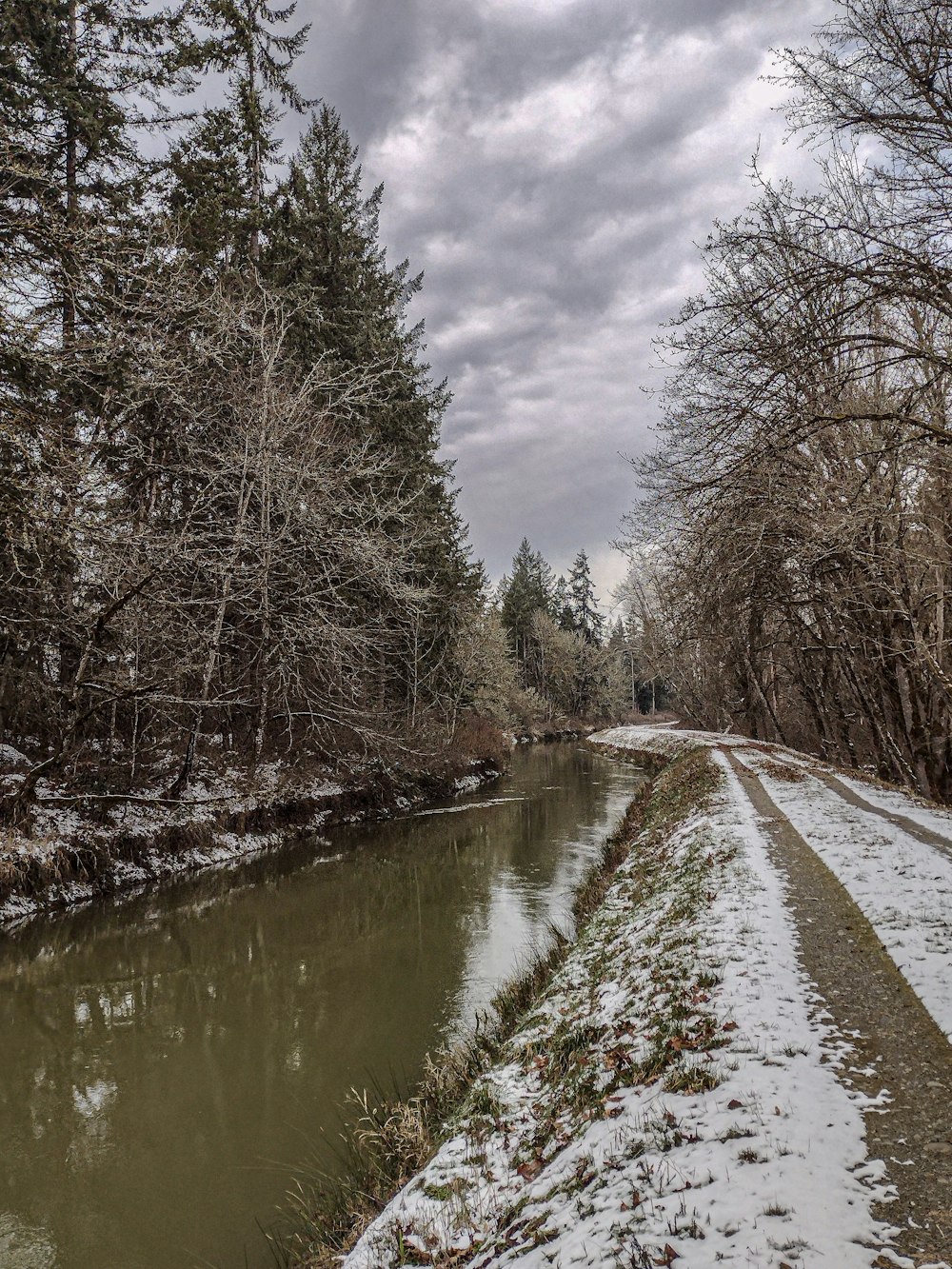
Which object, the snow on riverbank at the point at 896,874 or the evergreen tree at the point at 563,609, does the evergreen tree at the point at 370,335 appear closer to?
the snow on riverbank at the point at 896,874

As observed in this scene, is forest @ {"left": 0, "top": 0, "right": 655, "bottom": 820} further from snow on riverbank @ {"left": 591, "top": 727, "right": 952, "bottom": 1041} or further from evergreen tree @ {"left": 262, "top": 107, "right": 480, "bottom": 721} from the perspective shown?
snow on riverbank @ {"left": 591, "top": 727, "right": 952, "bottom": 1041}

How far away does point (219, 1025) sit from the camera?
23.6 feet

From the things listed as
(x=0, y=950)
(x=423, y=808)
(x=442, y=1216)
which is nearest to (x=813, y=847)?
(x=442, y=1216)

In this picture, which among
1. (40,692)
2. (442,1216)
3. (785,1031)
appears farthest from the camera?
(40,692)

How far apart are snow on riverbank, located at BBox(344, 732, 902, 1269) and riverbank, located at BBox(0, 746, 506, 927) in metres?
6.37

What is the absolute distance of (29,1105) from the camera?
5.67 meters

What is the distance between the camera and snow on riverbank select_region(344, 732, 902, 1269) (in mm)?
2773

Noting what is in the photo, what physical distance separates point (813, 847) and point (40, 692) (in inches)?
488

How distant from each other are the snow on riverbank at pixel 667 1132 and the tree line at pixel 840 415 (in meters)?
4.06

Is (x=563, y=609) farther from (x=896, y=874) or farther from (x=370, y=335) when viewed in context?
(x=896, y=874)

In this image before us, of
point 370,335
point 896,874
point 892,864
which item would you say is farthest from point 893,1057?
point 370,335

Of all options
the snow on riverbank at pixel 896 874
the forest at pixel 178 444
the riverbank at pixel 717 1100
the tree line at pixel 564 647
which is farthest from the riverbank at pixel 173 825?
the tree line at pixel 564 647

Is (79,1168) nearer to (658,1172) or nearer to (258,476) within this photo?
(658,1172)

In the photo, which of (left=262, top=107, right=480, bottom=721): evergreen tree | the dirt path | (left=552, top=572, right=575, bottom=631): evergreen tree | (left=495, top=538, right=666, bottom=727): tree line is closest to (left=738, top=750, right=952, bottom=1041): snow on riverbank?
the dirt path
